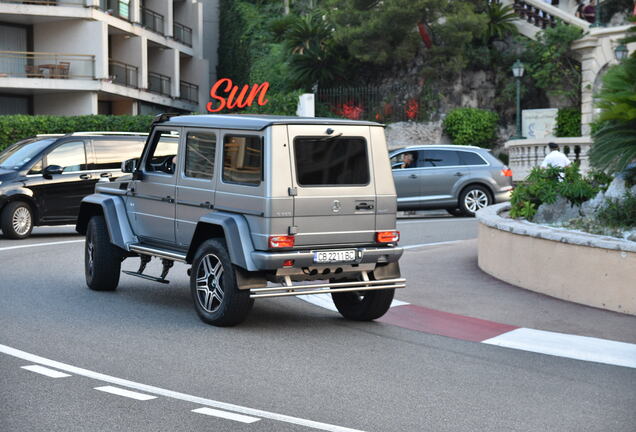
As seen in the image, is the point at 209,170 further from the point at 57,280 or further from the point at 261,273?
the point at 57,280

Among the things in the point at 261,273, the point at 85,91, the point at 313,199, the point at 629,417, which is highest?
the point at 85,91

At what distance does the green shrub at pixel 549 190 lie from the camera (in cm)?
1248

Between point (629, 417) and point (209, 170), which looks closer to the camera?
point (629, 417)

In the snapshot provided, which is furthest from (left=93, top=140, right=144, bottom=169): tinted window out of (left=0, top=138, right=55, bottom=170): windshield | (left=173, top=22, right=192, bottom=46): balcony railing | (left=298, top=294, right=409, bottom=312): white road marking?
(left=173, top=22, right=192, bottom=46): balcony railing

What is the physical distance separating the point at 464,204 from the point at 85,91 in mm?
23934

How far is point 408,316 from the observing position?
385 inches

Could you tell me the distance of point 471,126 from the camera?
115 ft

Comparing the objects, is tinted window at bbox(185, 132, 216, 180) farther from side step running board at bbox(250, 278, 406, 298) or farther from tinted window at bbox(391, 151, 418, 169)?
tinted window at bbox(391, 151, 418, 169)

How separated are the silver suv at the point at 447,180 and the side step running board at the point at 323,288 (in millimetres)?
13486

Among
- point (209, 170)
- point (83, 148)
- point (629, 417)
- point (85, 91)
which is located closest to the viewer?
point (629, 417)

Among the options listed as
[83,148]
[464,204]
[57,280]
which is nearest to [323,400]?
[57,280]

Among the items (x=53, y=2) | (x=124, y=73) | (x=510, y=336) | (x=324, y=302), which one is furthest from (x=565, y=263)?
(x=124, y=73)

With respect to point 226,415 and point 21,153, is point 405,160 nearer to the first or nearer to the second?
point 21,153

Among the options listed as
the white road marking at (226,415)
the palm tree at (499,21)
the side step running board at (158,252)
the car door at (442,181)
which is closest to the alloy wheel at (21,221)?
the side step running board at (158,252)
